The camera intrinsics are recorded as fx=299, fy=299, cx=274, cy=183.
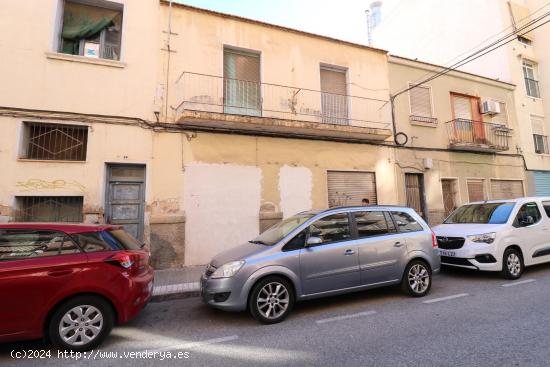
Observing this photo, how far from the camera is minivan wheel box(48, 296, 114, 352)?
3459 millimetres

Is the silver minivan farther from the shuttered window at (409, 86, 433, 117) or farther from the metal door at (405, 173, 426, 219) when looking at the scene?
the shuttered window at (409, 86, 433, 117)

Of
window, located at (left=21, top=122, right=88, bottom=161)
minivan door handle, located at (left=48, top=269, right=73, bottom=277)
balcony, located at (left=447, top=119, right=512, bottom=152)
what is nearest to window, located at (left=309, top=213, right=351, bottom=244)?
minivan door handle, located at (left=48, top=269, right=73, bottom=277)

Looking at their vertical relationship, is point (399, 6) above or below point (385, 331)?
Result: above

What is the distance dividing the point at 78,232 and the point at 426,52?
18988mm

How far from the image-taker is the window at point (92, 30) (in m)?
8.20

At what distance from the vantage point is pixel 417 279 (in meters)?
5.28

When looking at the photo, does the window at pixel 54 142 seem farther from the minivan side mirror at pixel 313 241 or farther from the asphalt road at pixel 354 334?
the minivan side mirror at pixel 313 241

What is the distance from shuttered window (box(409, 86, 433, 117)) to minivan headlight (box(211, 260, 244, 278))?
10.3 metres

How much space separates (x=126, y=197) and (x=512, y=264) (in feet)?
29.9

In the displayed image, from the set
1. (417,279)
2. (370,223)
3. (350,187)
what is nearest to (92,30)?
(370,223)

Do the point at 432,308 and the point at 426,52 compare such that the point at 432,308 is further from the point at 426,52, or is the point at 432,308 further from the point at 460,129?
the point at 426,52

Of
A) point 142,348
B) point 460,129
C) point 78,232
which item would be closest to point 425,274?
point 142,348

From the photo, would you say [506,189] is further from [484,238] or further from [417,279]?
[417,279]

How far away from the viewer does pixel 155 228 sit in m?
7.80
